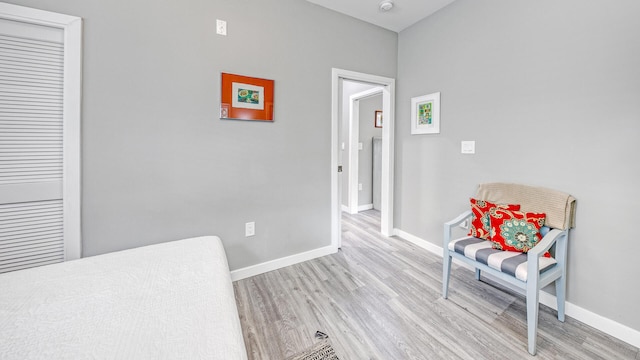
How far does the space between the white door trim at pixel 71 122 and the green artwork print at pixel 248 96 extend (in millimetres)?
1026

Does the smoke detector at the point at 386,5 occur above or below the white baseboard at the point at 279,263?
above

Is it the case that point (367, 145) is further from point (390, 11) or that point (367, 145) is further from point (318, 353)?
point (318, 353)

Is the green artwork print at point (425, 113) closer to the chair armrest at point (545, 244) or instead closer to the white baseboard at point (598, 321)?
the chair armrest at point (545, 244)

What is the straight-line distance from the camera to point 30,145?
5.12ft

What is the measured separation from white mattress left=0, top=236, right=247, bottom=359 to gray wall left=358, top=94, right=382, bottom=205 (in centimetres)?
349

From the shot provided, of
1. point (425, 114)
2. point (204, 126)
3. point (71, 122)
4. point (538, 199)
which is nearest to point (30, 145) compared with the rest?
point (71, 122)

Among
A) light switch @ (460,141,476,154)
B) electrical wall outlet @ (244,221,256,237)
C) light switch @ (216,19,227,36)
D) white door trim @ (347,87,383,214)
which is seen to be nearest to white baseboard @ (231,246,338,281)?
electrical wall outlet @ (244,221,256,237)

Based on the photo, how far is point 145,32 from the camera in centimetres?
179

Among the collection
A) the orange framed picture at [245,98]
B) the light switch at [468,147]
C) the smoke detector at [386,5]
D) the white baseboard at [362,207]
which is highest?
the smoke detector at [386,5]

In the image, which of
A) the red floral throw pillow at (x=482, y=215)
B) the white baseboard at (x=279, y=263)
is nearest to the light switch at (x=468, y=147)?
the red floral throw pillow at (x=482, y=215)

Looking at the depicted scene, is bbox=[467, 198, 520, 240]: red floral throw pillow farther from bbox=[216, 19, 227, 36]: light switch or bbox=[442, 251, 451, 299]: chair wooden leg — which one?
bbox=[216, 19, 227, 36]: light switch

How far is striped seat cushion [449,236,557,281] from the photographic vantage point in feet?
5.07

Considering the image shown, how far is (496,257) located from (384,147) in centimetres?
183

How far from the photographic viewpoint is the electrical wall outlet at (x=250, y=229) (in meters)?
2.26
